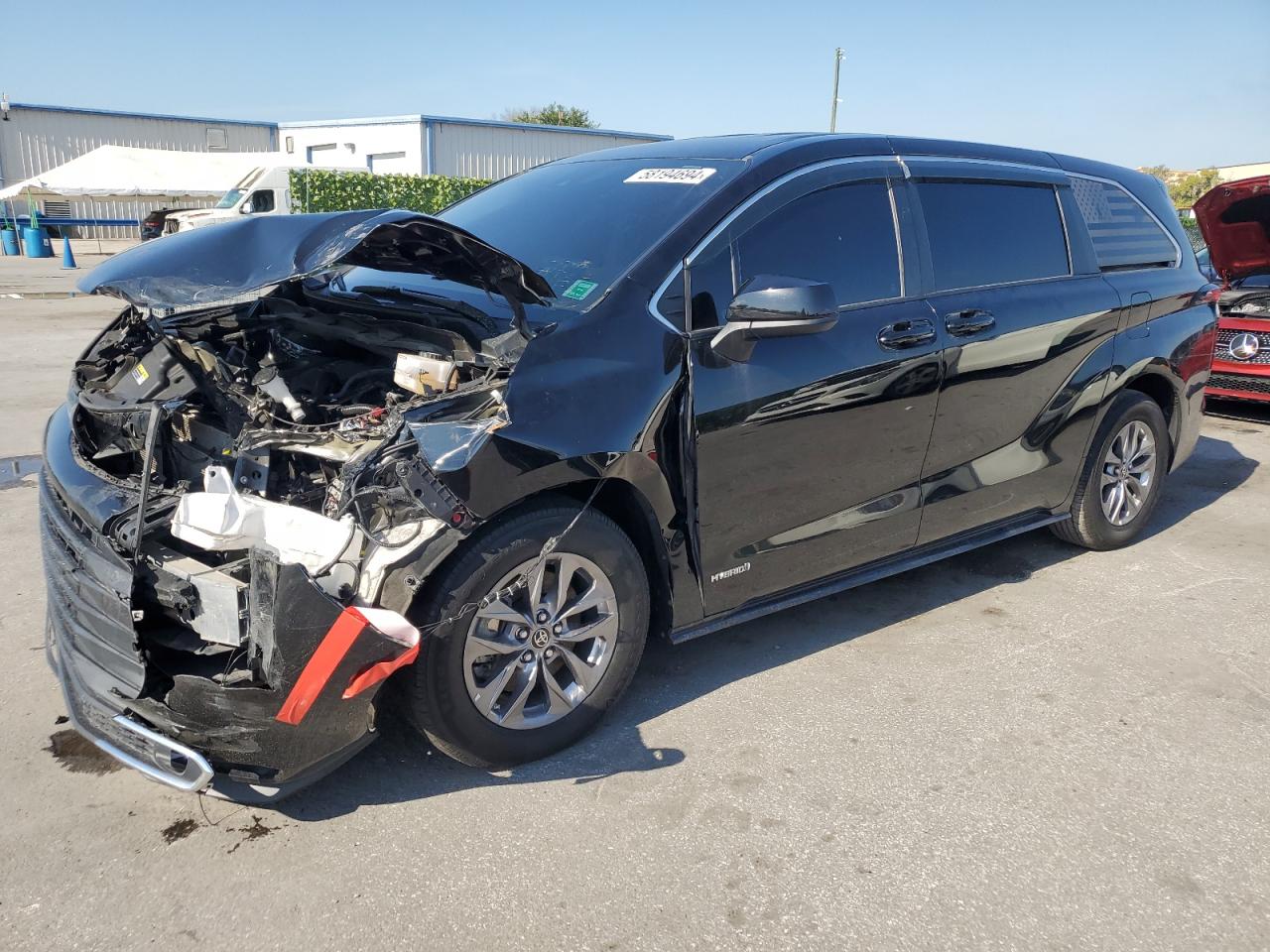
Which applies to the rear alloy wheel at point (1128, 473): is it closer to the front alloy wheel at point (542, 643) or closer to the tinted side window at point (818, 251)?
the tinted side window at point (818, 251)

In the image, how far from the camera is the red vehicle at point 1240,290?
7.66 meters

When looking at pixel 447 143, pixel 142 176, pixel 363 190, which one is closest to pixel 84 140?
pixel 142 176

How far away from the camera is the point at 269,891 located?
2.50 meters

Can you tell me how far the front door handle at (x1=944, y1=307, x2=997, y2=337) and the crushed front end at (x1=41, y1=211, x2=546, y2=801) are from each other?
1.85 meters

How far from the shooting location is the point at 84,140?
4069 centimetres

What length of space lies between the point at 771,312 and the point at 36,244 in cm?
3193

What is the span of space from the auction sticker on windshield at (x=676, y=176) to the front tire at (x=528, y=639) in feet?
4.35

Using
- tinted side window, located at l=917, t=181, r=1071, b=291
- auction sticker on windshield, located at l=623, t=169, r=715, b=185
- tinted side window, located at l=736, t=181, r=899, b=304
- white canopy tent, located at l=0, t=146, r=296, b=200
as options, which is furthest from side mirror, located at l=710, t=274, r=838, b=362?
white canopy tent, located at l=0, t=146, r=296, b=200

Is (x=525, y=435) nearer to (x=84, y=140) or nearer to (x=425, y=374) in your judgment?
(x=425, y=374)

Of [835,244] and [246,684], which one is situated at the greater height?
[835,244]

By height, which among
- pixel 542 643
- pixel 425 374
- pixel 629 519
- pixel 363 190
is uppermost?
pixel 363 190

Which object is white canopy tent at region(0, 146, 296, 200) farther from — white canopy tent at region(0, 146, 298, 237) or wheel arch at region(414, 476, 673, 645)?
wheel arch at region(414, 476, 673, 645)

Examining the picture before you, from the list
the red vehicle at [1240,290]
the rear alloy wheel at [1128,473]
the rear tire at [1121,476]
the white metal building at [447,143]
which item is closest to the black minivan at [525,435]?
the rear tire at [1121,476]

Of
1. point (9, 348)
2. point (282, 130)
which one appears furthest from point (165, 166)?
point (9, 348)
